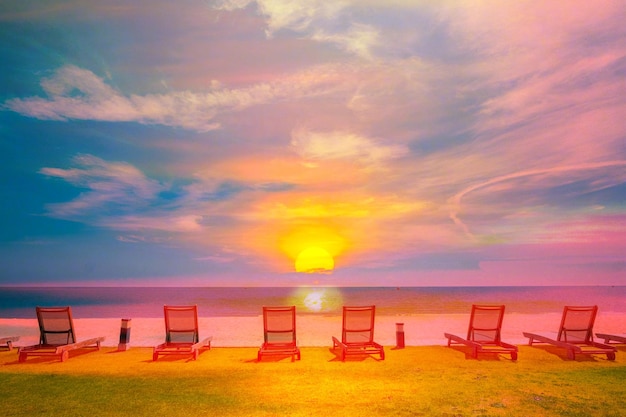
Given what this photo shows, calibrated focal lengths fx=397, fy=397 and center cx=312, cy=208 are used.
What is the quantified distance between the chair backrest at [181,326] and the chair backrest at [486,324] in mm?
7980

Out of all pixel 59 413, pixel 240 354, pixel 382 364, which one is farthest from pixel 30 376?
pixel 382 364

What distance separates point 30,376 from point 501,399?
9.87m

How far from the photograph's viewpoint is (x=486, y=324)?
37.8ft

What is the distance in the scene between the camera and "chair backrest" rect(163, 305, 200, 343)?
11.2 metres

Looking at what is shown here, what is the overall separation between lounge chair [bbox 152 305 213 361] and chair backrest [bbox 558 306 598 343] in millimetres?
10580

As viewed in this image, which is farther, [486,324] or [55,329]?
[486,324]

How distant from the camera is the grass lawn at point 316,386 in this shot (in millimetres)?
6637

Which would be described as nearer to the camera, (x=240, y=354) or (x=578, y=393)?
(x=578, y=393)

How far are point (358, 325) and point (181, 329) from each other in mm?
5038

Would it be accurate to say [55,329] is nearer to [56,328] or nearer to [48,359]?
[56,328]

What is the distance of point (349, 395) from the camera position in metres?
7.46

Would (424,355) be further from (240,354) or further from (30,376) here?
(30,376)

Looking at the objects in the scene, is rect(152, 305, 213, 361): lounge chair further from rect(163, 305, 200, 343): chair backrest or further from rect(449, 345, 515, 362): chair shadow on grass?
rect(449, 345, 515, 362): chair shadow on grass

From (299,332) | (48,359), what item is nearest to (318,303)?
(299,332)
